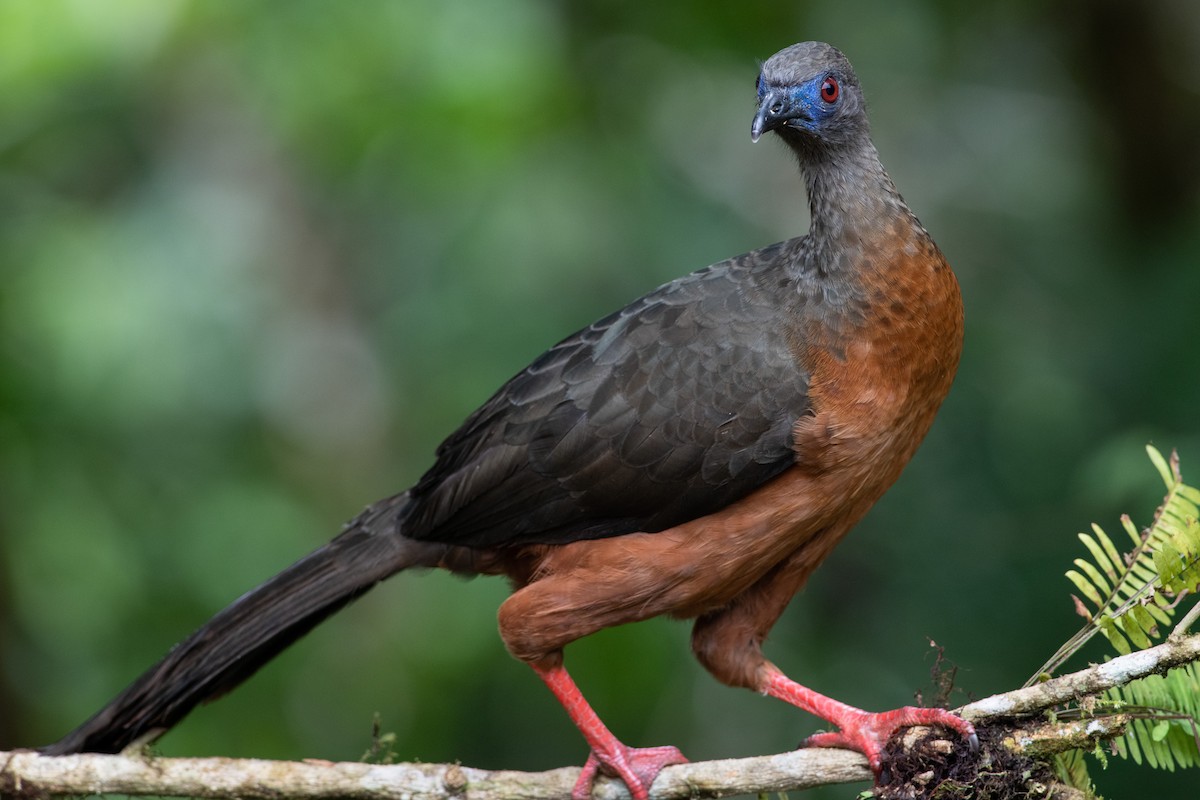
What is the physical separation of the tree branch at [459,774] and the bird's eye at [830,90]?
1.87 metres

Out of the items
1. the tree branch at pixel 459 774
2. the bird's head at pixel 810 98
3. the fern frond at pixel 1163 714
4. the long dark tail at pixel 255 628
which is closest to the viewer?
the fern frond at pixel 1163 714

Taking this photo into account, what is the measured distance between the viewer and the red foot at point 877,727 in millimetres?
3232

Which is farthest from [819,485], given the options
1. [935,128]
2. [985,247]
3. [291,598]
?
[935,128]

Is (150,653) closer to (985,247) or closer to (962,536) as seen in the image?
(962,536)

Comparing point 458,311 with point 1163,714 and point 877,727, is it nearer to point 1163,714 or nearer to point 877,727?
point 877,727

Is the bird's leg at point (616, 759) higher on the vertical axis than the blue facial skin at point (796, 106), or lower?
lower

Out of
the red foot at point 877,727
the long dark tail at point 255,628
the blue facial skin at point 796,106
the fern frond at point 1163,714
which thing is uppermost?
the blue facial skin at point 796,106

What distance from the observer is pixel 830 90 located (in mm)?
3748

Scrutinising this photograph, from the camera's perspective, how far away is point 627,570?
371cm

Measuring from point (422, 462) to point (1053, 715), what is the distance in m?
4.51

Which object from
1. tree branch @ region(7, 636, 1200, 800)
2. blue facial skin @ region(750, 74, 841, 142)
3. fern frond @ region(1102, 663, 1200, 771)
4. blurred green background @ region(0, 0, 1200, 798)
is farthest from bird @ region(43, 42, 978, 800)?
blurred green background @ region(0, 0, 1200, 798)

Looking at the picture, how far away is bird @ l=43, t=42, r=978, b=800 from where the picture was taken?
11.8 feet

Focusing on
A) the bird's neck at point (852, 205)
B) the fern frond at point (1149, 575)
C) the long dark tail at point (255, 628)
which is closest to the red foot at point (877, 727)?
the fern frond at point (1149, 575)

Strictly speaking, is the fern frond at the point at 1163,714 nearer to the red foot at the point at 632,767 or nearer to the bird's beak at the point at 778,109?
the red foot at the point at 632,767
